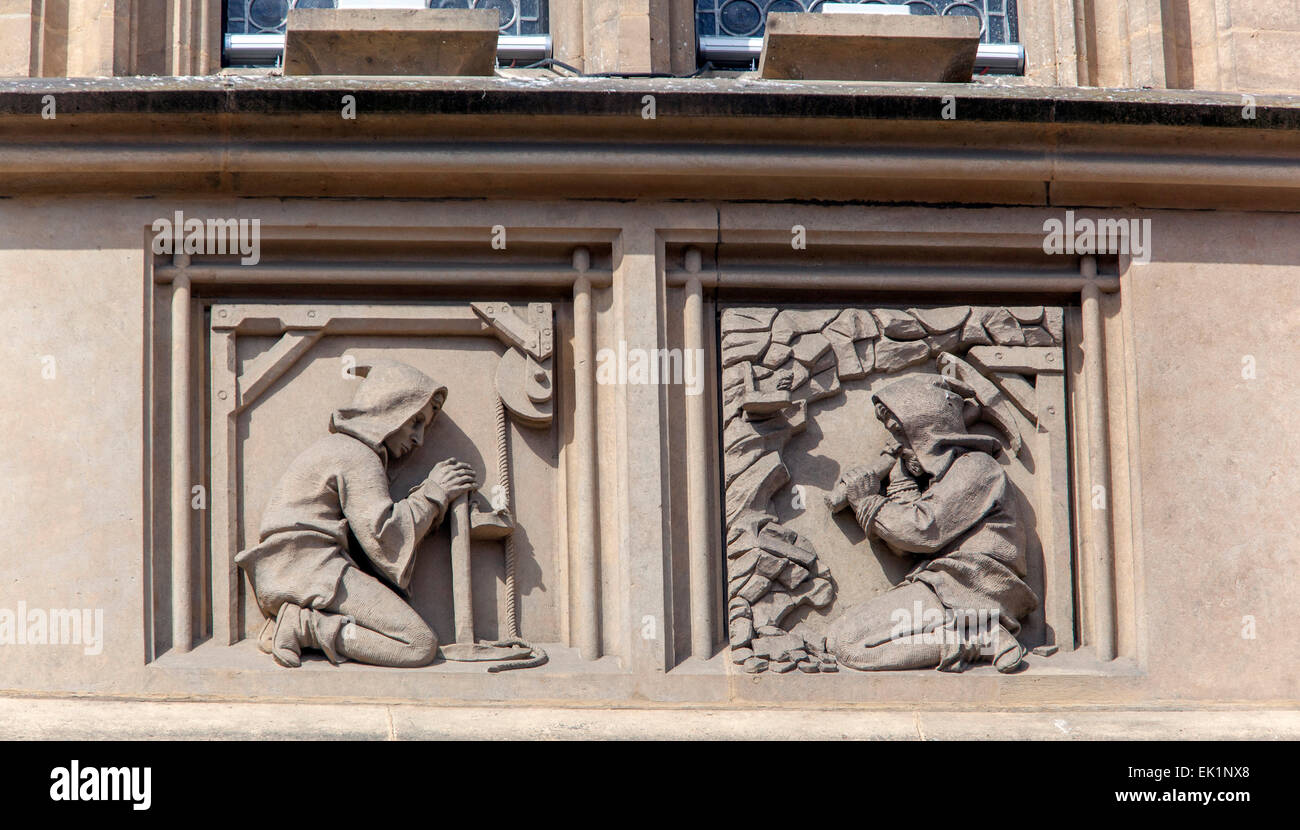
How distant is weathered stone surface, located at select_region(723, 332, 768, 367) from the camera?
8469 millimetres

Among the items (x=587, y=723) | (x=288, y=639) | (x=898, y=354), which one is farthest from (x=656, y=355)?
(x=288, y=639)

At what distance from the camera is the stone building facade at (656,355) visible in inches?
320

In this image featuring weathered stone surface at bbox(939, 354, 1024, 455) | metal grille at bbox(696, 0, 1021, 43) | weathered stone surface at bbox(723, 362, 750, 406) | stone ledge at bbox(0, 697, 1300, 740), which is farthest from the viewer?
metal grille at bbox(696, 0, 1021, 43)

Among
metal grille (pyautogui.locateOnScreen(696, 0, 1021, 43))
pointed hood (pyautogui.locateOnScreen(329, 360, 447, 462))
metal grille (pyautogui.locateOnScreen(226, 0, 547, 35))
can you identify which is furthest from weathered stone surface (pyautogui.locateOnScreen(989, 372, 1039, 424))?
metal grille (pyautogui.locateOnScreen(226, 0, 547, 35))

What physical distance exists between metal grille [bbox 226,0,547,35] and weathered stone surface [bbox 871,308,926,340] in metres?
2.21

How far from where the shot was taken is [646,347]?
27.4 feet

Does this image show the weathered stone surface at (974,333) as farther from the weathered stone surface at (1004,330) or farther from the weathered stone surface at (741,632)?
the weathered stone surface at (741,632)

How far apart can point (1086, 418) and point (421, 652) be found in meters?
2.77

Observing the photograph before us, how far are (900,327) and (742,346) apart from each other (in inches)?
25.6

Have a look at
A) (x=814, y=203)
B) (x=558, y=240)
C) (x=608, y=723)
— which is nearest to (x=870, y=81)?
(x=814, y=203)

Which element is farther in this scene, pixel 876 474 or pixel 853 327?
pixel 853 327

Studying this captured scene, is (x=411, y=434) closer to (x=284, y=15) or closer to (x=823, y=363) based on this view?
(x=823, y=363)

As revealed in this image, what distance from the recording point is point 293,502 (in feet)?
26.7

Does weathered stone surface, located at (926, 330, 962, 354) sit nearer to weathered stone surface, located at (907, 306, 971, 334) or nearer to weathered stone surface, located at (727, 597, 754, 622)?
weathered stone surface, located at (907, 306, 971, 334)
